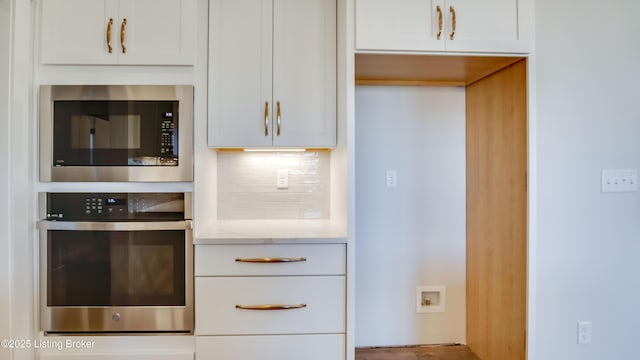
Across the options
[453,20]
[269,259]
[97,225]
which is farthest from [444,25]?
[97,225]

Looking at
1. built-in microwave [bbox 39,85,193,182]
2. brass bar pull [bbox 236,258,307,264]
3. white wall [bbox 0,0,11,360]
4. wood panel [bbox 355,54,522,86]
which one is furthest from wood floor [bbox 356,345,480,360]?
white wall [bbox 0,0,11,360]

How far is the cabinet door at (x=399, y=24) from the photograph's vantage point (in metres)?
1.60

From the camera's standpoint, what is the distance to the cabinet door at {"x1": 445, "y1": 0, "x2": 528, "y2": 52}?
1631 millimetres

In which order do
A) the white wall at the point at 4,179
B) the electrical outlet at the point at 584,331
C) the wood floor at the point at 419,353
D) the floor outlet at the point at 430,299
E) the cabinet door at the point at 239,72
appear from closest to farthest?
the white wall at the point at 4,179 < the cabinet door at the point at 239,72 < the electrical outlet at the point at 584,331 < the wood floor at the point at 419,353 < the floor outlet at the point at 430,299

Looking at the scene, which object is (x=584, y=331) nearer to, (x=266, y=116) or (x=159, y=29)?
(x=266, y=116)

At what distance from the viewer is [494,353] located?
1.93 metres

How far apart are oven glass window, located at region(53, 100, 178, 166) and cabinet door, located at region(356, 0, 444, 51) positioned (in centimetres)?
93

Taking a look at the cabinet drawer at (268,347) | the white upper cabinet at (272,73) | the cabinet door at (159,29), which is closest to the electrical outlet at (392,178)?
the white upper cabinet at (272,73)

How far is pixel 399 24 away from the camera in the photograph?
1610mm

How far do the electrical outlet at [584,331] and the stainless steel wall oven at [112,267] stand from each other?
196cm

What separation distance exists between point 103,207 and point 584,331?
97.1 inches

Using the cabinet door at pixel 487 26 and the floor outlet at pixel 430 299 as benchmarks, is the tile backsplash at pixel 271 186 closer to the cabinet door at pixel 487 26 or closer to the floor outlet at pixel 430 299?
the floor outlet at pixel 430 299

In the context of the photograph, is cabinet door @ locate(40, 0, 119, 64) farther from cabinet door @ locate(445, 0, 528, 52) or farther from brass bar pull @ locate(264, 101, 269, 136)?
cabinet door @ locate(445, 0, 528, 52)

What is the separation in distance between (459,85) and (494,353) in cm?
152
